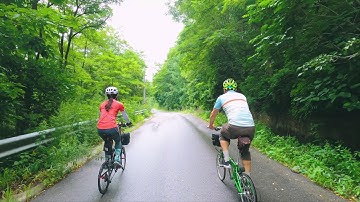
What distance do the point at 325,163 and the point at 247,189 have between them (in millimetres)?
3427

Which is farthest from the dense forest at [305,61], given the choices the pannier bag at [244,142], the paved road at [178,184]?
the pannier bag at [244,142]

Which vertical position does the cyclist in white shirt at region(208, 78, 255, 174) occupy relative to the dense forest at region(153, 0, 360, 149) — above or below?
below

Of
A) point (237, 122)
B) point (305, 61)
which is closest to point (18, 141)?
point (237, 122)

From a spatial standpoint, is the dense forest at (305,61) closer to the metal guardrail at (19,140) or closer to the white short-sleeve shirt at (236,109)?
the white short-sleeve shirt at (236,109)

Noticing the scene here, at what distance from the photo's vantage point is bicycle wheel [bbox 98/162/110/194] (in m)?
5.30

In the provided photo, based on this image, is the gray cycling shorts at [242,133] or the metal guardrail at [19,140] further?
the metal guardrail at [19,140]

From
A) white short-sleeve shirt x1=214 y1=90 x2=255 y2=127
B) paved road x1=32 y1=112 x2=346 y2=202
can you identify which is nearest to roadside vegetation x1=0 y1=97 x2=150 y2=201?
paved road x1=32 y1=112 x2=346 y2=202

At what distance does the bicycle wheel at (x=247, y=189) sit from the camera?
4270 mm

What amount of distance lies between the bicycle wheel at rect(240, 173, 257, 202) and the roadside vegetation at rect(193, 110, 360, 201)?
2115 millimetres

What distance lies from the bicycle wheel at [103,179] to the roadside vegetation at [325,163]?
15.2 ft

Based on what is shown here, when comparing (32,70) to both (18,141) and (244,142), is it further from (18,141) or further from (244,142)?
(244,142)

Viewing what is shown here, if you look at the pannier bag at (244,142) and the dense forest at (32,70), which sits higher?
the dense forest at (32,70)

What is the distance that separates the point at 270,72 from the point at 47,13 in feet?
29.5

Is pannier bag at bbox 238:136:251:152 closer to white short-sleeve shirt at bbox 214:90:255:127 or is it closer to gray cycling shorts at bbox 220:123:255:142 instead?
gray cycling shorts at bbox 220:123:255:142
